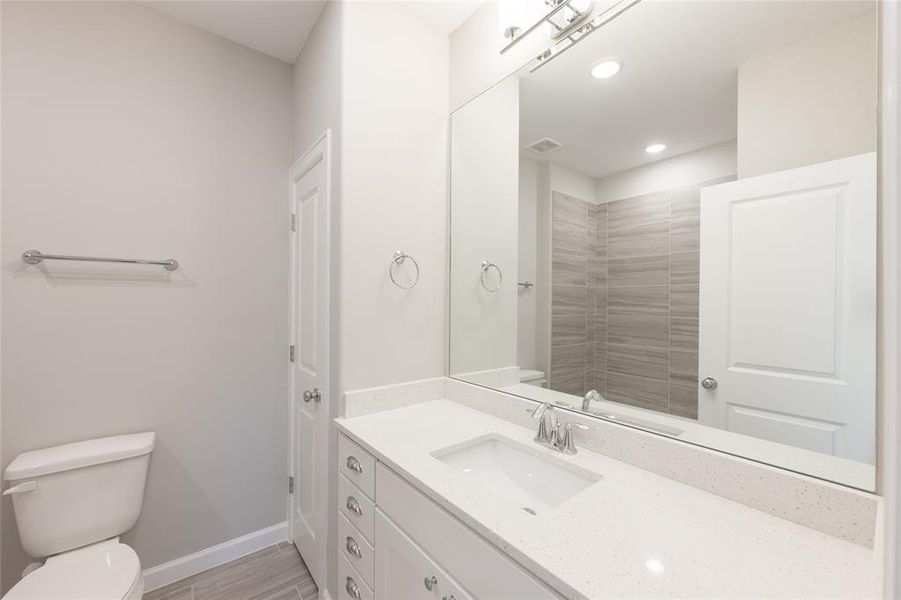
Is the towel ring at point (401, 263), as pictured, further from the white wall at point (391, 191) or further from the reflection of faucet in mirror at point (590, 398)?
the reflection of faucet in mirror at point (590, 398)

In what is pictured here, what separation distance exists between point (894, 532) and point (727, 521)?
0.60 m

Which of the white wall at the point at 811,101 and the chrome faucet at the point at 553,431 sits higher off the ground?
the white wall at the point at 811,101

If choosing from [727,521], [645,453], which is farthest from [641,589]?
[645,453]

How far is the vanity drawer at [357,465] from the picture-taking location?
1.21 metres

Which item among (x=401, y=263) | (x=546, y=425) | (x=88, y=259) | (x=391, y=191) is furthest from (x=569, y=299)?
(x=88, y=259)

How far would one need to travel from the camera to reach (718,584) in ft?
2.03

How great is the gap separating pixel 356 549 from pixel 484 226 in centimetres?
137

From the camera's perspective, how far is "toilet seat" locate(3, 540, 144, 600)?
1.15 meters

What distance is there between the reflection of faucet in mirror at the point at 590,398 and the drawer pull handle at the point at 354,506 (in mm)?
851

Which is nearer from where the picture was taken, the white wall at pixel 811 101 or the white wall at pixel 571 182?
the white wall at pixel 811 101

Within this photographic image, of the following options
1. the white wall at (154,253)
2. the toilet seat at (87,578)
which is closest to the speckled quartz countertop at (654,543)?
the toilet seat at (87,578)

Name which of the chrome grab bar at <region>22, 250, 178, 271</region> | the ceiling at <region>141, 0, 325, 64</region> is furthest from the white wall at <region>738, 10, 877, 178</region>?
the chrome grab bar at <region>22, 250, 178, 271</region>

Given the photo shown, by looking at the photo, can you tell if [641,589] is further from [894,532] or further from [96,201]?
[96,201]

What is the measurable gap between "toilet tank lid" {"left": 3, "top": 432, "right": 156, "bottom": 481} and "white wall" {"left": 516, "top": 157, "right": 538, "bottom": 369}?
166 centimetres
